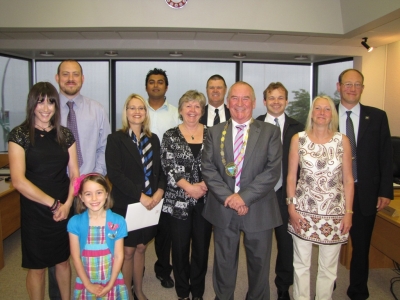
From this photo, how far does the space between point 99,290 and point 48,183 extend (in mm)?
746

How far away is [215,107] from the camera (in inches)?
136

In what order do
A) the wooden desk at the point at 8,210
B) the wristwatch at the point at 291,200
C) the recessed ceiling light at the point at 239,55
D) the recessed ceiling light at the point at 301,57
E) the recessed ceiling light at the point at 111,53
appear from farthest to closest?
the recessed ceiling light at the point at 301,57 < the recessed ceiling light at the point at 239,55 < the recessed ceiling light at the point at 111,53 < the wooden desk at the point at 8,210 < the wristwatch at the point at 291,200

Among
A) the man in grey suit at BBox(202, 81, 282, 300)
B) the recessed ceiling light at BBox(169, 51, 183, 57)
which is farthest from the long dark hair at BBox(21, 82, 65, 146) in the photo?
the recessed ceiling light at BBox(169, 51, 183, 57)

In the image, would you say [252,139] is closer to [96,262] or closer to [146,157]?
[146,157]

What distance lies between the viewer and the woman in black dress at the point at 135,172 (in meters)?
2.38

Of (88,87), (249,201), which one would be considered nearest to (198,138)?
(249,201)

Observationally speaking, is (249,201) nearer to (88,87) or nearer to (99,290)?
(99,290)

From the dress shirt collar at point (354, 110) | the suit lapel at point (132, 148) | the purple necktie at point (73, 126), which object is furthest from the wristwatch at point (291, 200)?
the purple necktie at point (73, 126)

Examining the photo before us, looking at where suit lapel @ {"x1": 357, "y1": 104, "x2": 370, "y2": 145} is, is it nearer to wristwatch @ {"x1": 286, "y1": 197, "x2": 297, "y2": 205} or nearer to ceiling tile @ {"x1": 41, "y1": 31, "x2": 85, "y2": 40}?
wristwatch @ {"x1": 286, "y1": 197, "x2": 297, "y2": 205}

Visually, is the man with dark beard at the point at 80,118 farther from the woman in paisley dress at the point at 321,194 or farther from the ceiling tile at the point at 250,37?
the ceiling tile at the point at 250,37

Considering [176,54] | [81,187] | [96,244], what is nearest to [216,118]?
[81,187]

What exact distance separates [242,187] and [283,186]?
0.56 metres

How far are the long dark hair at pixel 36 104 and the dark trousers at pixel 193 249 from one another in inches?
41.5

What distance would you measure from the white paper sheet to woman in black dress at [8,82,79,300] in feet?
1.33
